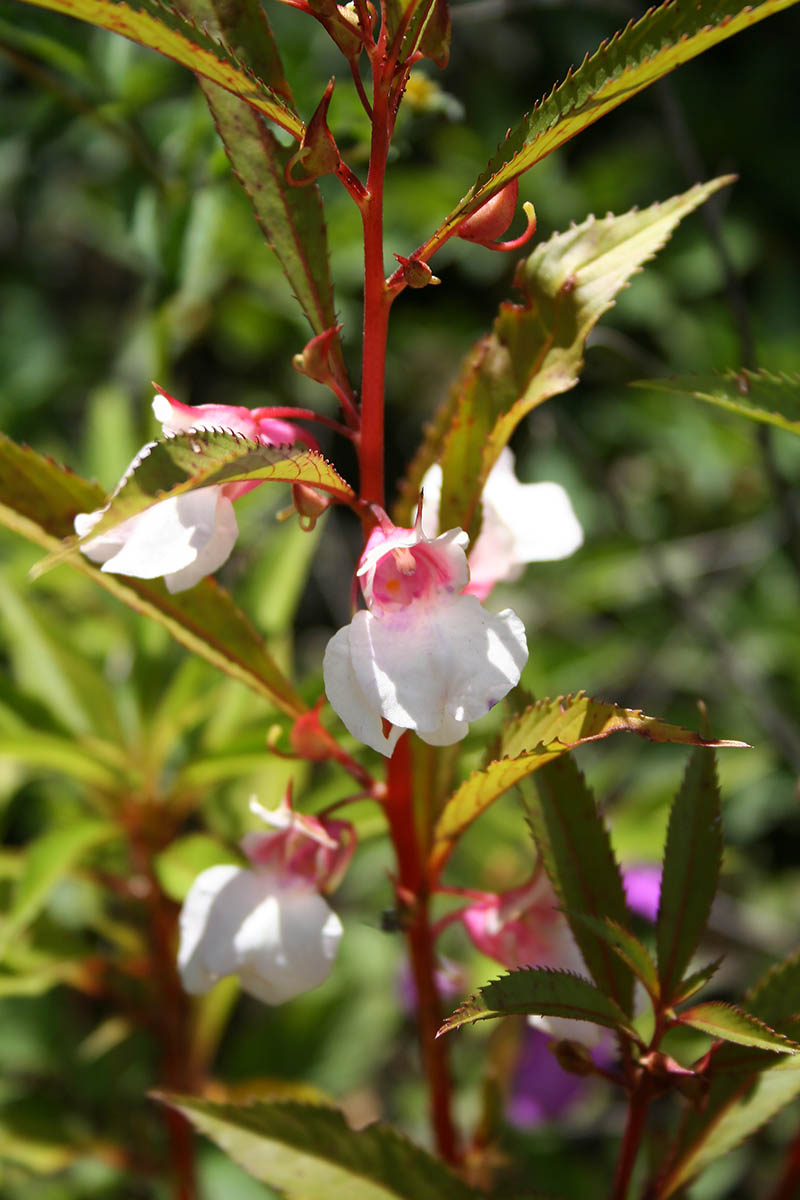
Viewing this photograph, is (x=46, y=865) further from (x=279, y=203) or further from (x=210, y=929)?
(x=279, y=203)

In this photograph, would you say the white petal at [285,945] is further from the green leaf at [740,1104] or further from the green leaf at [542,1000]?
the green leaf at [740,1104]

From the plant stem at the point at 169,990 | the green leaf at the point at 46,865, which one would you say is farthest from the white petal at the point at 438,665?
the plant stem at the point at 169,990

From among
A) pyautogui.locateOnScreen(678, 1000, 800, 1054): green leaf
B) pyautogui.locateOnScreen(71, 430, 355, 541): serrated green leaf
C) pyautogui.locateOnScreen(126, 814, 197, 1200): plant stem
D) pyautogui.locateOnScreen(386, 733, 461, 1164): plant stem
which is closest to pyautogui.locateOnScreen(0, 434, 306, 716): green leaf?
pyautogui.locateOnScreen(386, 733, 461, 1164): plant stem

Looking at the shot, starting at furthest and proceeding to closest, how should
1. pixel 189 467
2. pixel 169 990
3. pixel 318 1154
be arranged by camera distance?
pixel 169 990, pixel 318 1154, pixel 189 467

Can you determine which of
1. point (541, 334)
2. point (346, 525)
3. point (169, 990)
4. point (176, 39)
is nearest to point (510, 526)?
point (541, 334)

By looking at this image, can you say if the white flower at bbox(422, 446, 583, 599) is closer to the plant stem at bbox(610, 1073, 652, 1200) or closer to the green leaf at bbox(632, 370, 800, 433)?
the green leaf at bbox(632, 370, 800, 433)

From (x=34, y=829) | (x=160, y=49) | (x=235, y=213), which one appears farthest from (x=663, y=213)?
(x=34, y=829)
